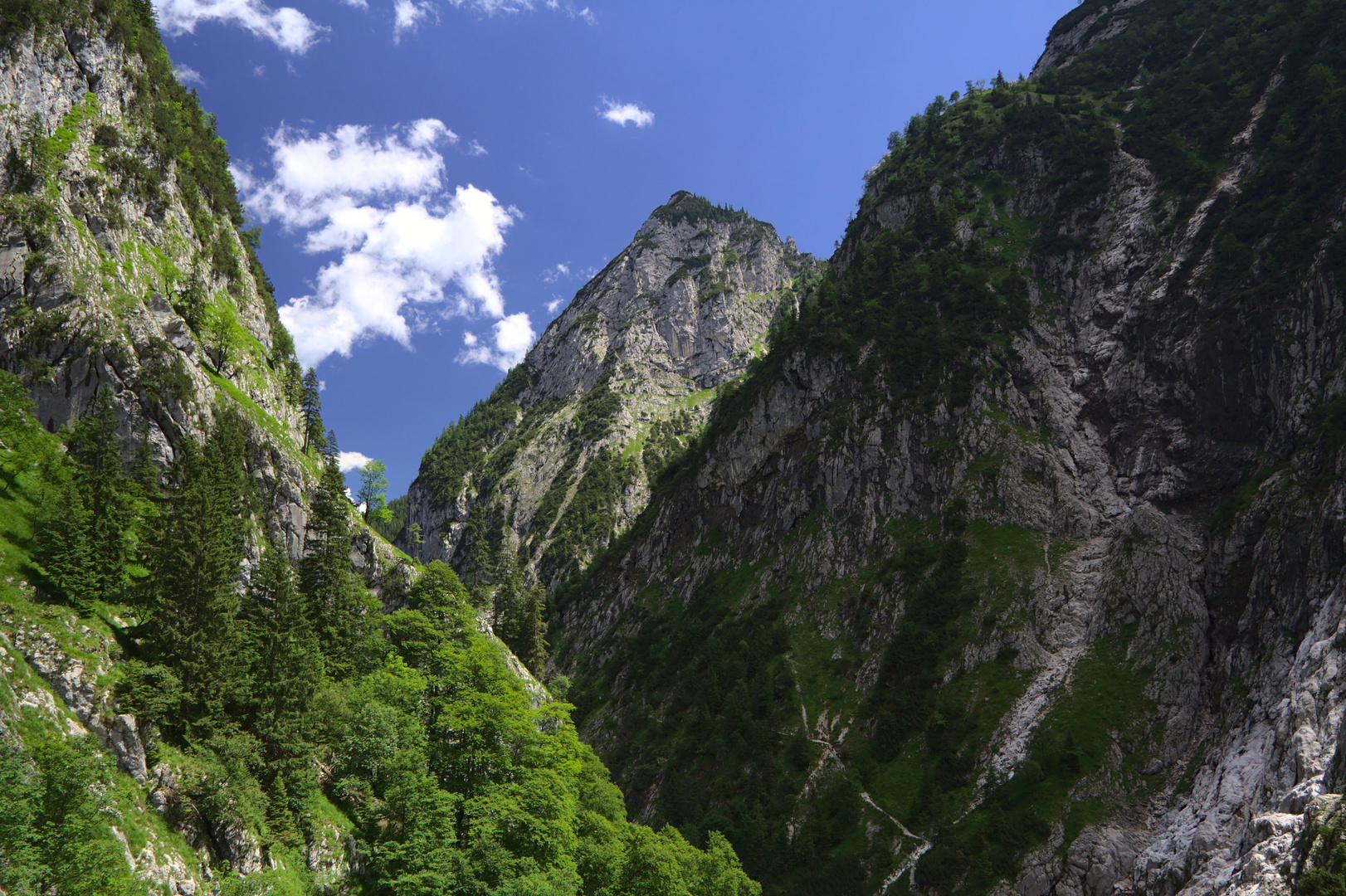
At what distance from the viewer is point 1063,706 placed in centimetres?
6469

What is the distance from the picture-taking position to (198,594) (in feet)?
121

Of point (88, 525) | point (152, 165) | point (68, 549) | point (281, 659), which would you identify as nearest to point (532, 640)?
point (281, 659)

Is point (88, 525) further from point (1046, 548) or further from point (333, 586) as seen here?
point (1046, 548)

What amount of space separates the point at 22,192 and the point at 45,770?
49230 mm

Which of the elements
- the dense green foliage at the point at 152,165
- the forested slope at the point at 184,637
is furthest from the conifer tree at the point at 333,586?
the dense green foliage at the point at 152,165

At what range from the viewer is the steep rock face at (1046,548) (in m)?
55.9

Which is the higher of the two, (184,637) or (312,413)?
(312,413)

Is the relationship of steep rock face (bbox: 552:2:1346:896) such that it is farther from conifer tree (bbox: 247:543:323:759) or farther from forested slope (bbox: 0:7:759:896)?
conifer tree (bbox: 247:543:323:759)

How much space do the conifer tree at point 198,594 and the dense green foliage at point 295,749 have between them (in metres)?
0.10

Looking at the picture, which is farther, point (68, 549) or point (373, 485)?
point (373, 485)

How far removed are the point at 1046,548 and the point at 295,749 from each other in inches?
2974

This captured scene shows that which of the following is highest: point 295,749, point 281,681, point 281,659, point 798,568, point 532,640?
point 798,568

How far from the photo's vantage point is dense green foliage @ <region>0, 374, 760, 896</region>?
85.3 ft

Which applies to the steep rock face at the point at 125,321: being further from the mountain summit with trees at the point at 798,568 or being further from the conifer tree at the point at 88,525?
the conifer tree at the point at 88,525
